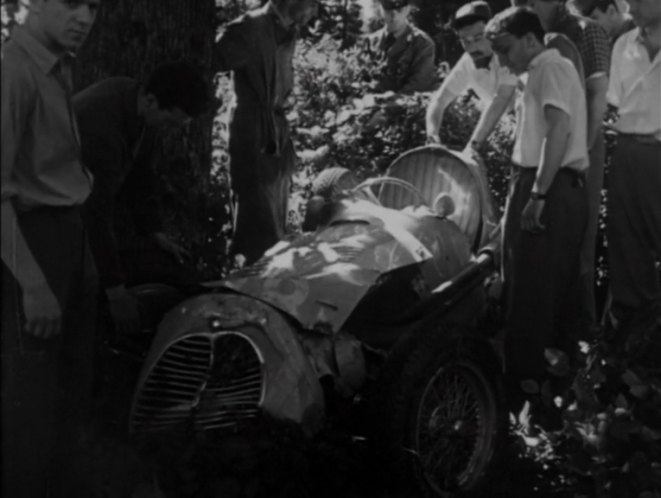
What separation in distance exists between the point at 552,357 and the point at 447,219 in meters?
1.12

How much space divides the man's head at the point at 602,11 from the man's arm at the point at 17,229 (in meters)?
4.28

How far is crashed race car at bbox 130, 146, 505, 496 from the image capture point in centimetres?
602

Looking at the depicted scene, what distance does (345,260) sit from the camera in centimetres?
670

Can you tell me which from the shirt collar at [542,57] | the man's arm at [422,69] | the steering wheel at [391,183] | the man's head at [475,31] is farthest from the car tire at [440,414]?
the man's arm at [422,69]

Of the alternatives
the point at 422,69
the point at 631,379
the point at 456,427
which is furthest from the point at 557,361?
the point at 422,69

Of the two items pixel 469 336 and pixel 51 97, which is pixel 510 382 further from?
pixel 51 97

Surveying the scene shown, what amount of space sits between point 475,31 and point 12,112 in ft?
13.8

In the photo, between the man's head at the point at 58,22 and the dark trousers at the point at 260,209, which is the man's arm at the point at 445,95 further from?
the man's head at the point at 58,22

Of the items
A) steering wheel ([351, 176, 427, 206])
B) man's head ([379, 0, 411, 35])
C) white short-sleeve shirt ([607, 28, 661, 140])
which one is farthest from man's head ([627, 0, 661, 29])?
man's head ([379, 0, 411, 35])

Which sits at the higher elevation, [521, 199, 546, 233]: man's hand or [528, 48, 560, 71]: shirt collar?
[528, 48, 560, 71]: shirt collar

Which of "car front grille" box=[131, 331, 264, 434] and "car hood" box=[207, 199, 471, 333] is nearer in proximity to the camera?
"car front grille" box=[131, 331, 264, 434]

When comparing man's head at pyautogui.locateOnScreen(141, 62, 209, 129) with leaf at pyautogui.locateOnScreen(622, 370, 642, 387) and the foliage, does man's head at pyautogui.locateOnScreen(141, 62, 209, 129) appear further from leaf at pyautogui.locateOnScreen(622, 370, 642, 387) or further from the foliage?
leaf at pyautogui.locateOnScreen(622, 370, 642, 387)

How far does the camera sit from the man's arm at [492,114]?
26.5 ft

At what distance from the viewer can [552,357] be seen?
21.7 ft
